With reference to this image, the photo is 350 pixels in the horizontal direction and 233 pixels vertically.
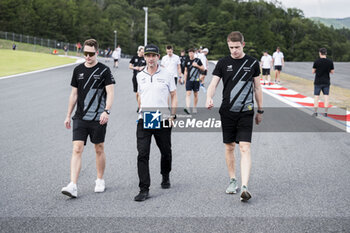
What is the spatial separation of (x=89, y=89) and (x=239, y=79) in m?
1.92

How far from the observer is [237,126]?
17.8 ft

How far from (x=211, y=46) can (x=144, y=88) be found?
13803 cm

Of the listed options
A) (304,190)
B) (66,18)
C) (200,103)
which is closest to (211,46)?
(66,18)

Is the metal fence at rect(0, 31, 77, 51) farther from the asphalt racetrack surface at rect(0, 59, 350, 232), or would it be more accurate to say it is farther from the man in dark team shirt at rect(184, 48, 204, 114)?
the asphalt racetrack surface at rect(0, 59, 350, 232)

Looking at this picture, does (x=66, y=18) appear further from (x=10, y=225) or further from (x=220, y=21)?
(x=10, y=225)

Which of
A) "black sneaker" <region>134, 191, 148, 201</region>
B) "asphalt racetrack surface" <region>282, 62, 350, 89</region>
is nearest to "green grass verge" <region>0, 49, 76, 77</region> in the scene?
"asphalt racetrack surface" <region>282, 62, 350, 89</region>

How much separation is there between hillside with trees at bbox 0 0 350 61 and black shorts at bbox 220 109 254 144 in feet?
318

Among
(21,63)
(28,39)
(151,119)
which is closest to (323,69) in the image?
(151,119)

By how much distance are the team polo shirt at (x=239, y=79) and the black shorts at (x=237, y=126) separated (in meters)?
0.07

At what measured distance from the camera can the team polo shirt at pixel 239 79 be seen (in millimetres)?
5359

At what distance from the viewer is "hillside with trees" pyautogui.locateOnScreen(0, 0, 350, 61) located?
107 metres

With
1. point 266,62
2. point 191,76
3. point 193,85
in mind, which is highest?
point 266,62

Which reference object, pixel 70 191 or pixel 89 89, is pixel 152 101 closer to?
pixel 89 89

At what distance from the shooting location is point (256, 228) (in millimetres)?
4246
